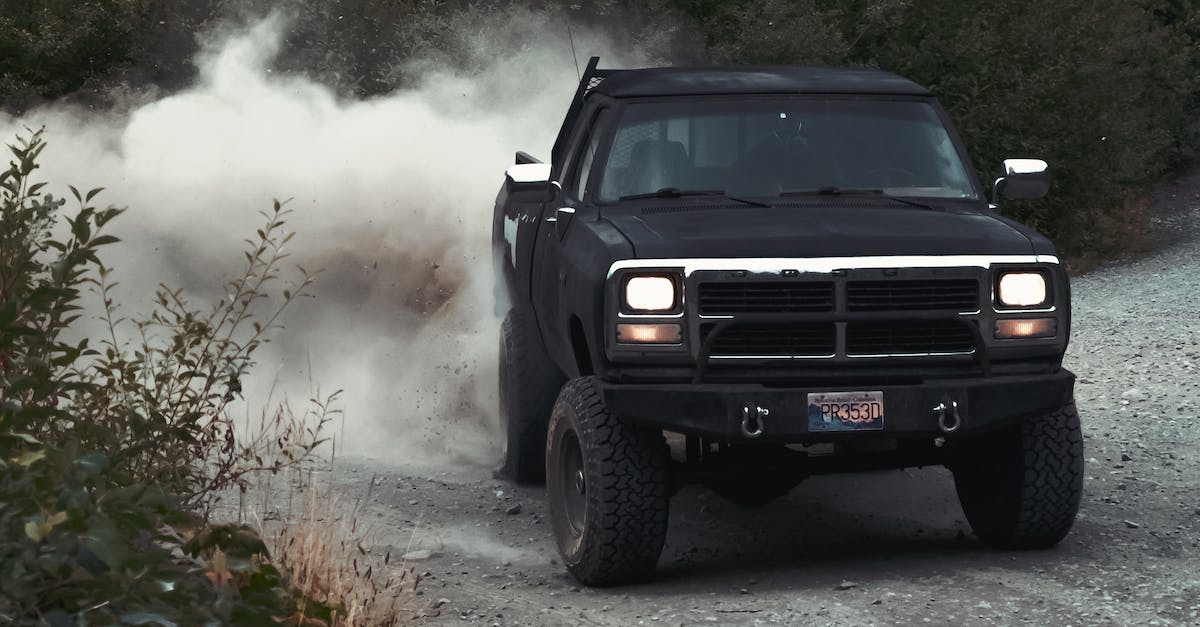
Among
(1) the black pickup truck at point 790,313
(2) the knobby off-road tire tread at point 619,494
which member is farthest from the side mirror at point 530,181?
(2) the knobby off-road tire tread at point 619,494

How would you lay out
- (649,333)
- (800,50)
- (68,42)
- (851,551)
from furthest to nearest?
(68,42) < (800,50) < (851,551) < (649,333)

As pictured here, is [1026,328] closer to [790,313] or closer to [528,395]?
[790,313]

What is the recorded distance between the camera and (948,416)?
6328mm

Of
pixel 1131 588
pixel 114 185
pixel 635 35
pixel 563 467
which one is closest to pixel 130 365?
pixel 563 467

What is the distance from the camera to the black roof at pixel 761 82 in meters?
7.65

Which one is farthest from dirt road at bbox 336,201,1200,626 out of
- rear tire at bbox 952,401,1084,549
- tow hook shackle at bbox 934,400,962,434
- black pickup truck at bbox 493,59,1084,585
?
tow hook shackle at bbox 934,400,962,434

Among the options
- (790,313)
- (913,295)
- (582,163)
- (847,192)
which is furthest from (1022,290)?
(582,163)

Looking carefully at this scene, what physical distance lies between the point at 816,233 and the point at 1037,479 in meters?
1.40

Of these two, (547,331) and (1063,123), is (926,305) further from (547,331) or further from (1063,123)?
(1063,123)

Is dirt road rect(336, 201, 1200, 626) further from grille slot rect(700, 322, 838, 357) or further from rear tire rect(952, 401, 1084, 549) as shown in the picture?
grille slot rect(700, 322, 838, 357)

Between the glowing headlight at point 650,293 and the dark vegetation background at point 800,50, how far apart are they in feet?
43.9

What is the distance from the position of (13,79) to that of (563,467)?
642 inches

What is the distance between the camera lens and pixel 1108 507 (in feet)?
26.5

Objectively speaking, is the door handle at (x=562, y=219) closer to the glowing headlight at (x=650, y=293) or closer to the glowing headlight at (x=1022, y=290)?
the glowing headlight at (x=650, y=293)
